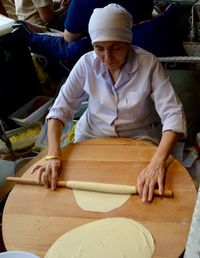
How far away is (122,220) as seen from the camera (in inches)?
44.5

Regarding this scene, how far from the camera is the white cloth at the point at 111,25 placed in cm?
133

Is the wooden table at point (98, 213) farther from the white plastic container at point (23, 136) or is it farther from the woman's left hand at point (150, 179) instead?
the white plastic container at point (23, 136)

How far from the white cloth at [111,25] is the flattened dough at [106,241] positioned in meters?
0.70

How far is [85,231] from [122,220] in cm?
13

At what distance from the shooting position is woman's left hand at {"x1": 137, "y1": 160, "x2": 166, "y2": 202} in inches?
46.5

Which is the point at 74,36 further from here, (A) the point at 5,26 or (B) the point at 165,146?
(B) the point at 165,146

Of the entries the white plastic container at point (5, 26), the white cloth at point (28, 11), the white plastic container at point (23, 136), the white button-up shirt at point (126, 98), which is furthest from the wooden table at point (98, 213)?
the white cloth at point (28, 11)

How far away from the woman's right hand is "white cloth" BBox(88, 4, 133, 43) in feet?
1.74

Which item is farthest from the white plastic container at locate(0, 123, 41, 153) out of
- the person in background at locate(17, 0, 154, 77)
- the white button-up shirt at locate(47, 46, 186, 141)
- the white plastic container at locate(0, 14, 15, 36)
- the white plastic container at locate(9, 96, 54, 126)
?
the white button-up shirt at locate(47, 46, 186, 141)

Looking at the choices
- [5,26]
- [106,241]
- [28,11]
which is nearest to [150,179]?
[106,241]

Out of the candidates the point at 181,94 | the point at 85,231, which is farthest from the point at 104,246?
the point at 181,94

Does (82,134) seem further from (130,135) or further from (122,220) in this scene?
(122,220)

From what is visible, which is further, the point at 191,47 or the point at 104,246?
the point at 191,47

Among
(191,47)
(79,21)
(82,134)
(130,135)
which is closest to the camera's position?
(130,135)
